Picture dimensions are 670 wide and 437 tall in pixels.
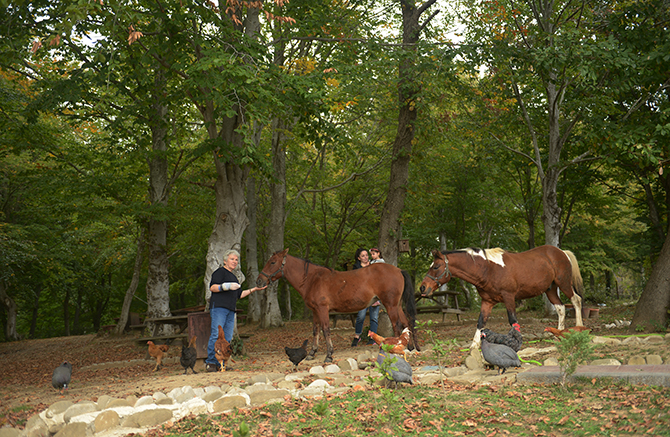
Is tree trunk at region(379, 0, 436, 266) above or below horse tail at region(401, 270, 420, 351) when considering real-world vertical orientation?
above

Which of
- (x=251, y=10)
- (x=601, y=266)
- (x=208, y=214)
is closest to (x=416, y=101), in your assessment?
(x=251, y=10)

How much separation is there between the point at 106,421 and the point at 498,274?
6.11 metres

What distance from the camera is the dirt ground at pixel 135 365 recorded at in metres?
6.91

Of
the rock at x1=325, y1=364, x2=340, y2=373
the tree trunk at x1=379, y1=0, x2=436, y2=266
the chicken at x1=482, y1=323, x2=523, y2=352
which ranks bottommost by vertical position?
the rock at x1=325, y1=364, x2=340, y2=373

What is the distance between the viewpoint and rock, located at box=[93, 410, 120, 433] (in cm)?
501

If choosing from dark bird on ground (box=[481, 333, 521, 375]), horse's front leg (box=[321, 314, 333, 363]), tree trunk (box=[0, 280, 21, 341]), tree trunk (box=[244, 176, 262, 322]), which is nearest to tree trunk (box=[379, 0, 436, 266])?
horse's front leg (box=[321, 314, 333, 363])

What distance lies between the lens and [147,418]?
5.13 metres

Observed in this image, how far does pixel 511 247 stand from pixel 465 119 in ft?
38.9

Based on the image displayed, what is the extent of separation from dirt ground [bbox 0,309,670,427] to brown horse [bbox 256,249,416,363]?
0.80 metres

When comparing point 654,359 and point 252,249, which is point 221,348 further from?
point 252,249

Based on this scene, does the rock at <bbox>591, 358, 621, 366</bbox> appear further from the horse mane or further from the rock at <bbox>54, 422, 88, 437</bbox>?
the rock at <bbox>54, 422, 88, 437</bbox>

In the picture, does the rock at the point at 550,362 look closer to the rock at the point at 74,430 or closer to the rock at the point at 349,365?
the rock at the point at 349,365

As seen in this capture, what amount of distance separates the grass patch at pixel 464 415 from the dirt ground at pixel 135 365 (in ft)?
4.83

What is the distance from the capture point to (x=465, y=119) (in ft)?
56.6
